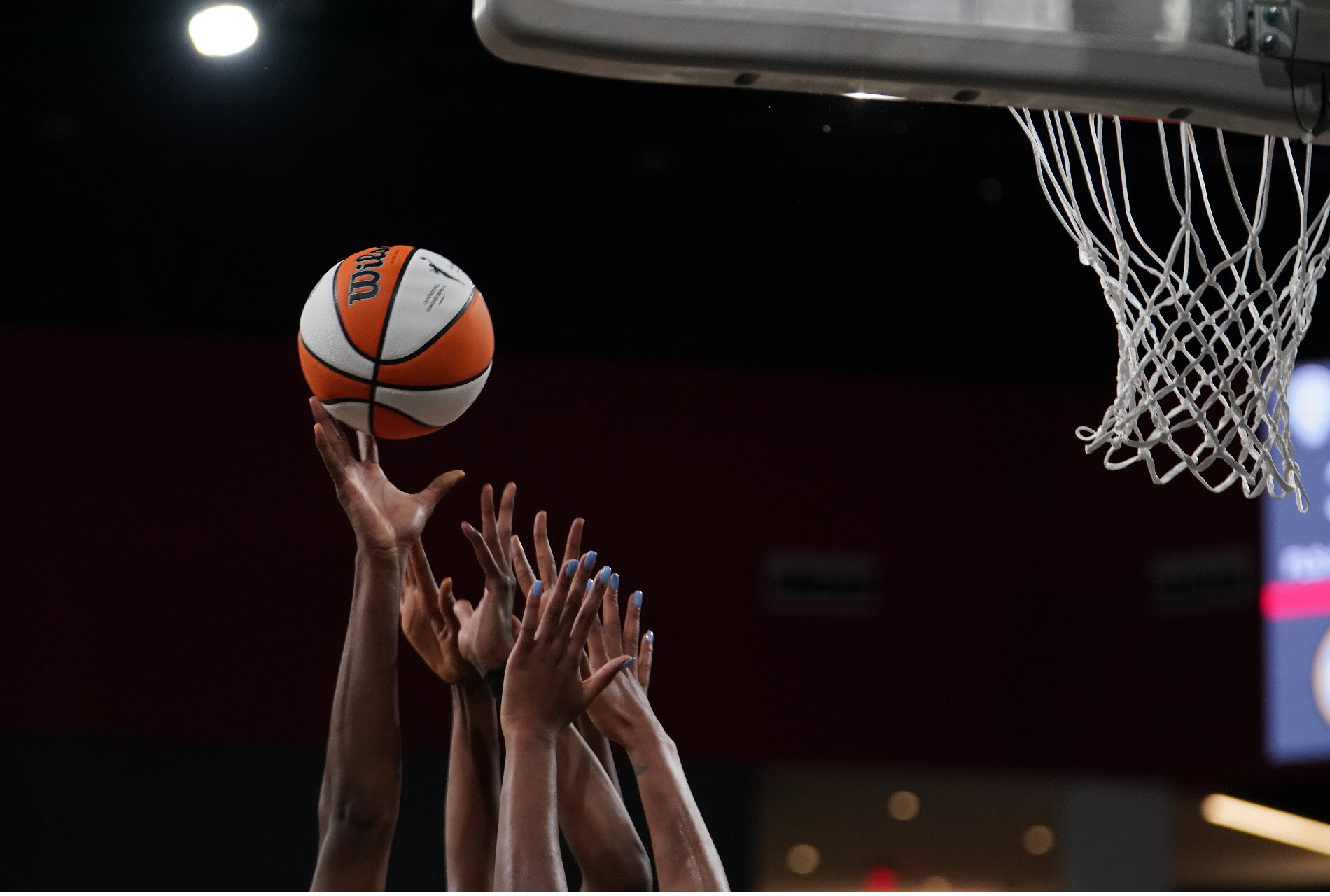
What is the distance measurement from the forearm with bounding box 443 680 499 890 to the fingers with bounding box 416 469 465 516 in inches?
13.6

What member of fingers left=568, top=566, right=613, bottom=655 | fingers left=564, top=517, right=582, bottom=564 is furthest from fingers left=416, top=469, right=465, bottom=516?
fingers left=568, top=566, right=613, bottom=655

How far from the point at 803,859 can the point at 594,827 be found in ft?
27.0

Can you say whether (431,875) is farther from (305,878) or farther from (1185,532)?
(1185,532)

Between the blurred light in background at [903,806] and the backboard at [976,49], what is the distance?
6993 mm

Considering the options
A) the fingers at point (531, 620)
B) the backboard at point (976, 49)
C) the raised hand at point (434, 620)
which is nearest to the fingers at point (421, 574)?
the raised hand at point (434, 620)

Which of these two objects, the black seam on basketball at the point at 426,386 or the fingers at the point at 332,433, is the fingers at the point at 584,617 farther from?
the black seam on basketball at the point at 426,386

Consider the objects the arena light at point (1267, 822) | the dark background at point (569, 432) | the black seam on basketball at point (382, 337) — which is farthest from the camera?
the arena light at point (1267, 822)

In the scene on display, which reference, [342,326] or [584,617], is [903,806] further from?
[584,617]

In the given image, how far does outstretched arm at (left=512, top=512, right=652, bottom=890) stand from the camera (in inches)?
100

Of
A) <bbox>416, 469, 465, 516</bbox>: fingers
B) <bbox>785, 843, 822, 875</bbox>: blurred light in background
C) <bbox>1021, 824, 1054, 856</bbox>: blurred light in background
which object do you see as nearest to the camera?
<bbox>416, 469, 465, 516</bbox>: fingers

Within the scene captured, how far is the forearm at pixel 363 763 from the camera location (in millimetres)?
2234

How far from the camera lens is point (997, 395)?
784cm

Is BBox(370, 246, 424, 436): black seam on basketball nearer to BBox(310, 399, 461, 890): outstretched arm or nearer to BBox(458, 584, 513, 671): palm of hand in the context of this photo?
BBox(458, 584, 513, 671): palm of hand

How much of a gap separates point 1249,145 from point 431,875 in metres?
4.96
